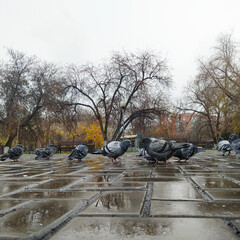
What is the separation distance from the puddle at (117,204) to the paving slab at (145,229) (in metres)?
0.19

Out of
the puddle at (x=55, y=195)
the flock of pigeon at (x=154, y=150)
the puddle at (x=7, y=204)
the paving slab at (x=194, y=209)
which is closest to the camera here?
the paving slab at (x=194, y=209)

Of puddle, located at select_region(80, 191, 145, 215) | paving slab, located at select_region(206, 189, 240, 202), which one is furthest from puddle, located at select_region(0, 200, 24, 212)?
paving slab, located at select_region(206, 189, 240, 202)

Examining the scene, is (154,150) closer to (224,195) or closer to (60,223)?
(224,195)

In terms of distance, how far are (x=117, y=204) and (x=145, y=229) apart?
74cm

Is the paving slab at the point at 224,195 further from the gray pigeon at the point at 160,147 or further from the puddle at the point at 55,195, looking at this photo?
the gray pigeon at the point at 160,147

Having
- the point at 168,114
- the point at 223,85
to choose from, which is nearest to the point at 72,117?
the point at 168,114

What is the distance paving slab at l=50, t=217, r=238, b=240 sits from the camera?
145cm

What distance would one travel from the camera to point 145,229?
1.57m

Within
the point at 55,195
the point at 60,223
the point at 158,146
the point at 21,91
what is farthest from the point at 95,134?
the point at 60,223

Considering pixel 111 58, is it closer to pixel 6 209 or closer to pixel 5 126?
pixel 5 126

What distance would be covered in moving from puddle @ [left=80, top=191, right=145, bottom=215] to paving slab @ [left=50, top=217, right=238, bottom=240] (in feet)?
0.64

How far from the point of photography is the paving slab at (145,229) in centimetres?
145

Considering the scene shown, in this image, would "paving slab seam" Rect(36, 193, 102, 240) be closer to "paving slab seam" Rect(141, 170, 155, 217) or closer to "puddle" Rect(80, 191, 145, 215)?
"puddle" Rect(80, 191, 145, 215)

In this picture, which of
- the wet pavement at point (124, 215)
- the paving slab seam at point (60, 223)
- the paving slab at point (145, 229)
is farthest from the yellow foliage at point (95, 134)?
the paving slab at point (145, 229)
